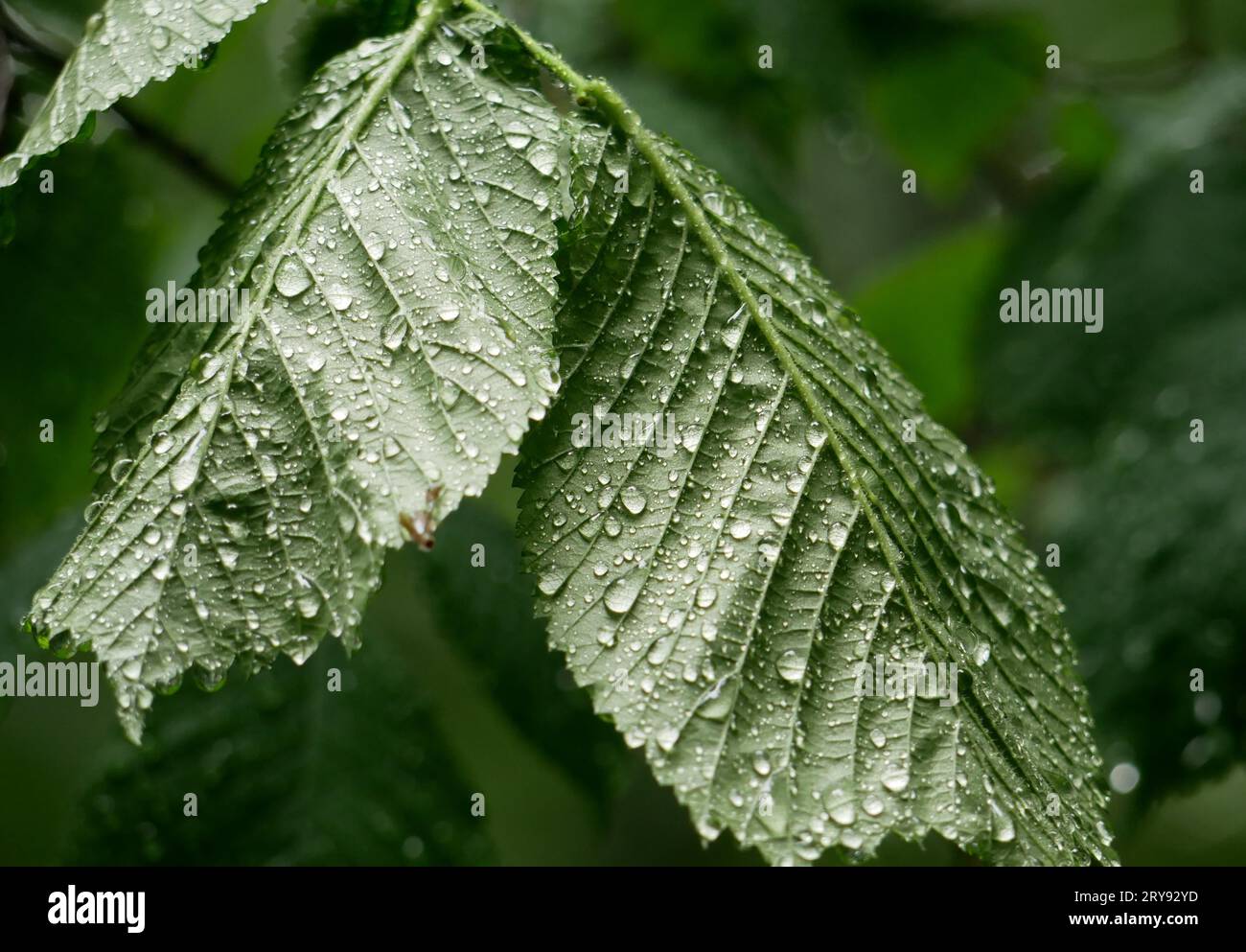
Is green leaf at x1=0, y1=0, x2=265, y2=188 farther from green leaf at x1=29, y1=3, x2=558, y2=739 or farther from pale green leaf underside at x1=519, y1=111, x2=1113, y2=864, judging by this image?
pale green leaf underside at x1=519, y1=111, x2=1113, y2=864

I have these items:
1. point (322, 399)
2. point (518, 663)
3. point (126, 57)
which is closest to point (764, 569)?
point (322, 399)

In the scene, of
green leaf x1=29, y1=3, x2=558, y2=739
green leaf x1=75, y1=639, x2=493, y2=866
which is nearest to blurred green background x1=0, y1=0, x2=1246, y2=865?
green leaf x1=75, y1=639, x2=493, y2=866

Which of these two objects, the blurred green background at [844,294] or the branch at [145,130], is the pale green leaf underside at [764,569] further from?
the branch at [145,130]

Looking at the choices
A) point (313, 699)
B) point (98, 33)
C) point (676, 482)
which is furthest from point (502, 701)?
point (98, 33)
